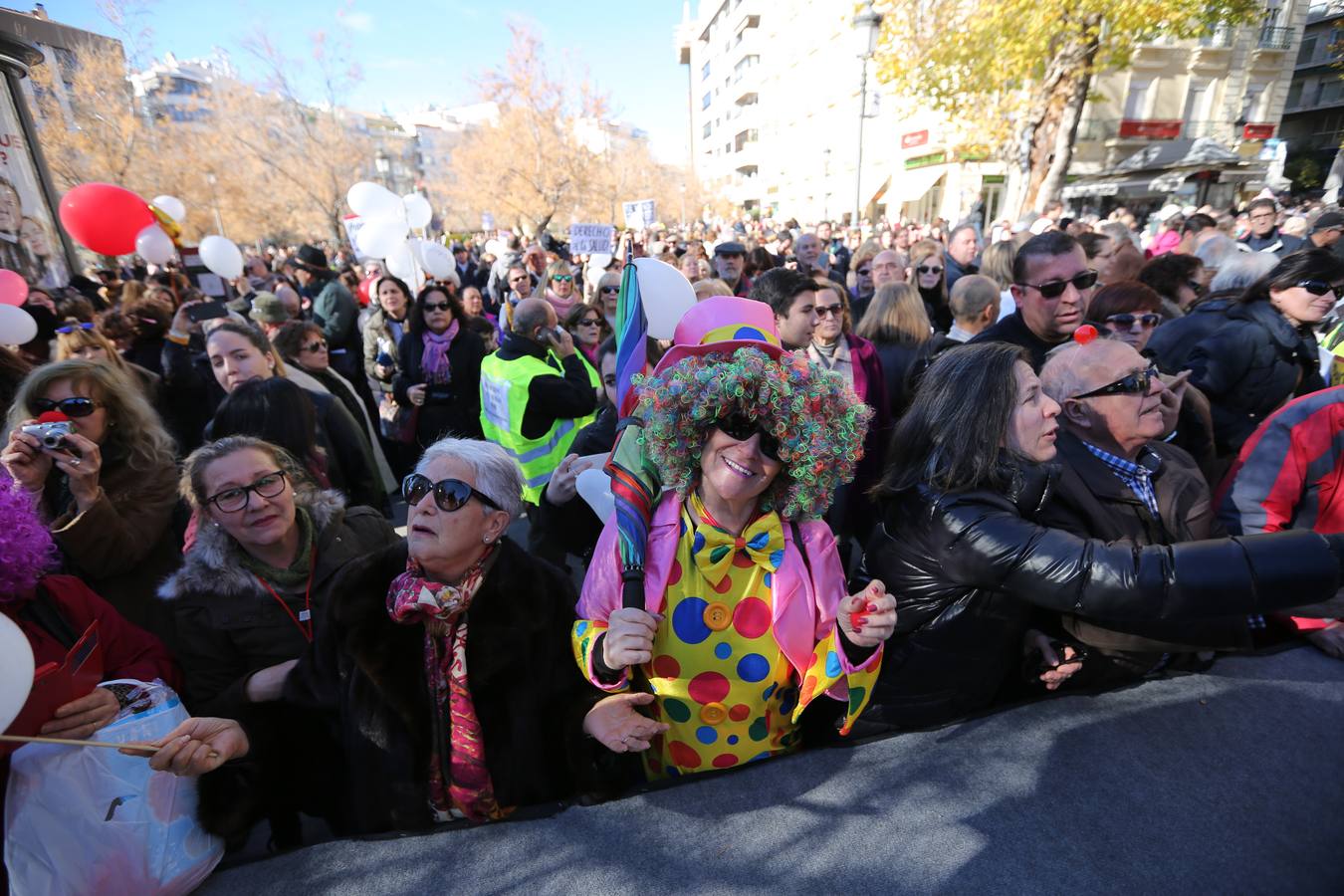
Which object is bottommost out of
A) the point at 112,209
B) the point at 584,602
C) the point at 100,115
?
the point at 584,602

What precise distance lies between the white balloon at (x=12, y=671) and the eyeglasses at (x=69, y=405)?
1.91m

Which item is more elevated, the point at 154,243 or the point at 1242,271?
the point at 154,243

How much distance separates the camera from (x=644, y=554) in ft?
5.71

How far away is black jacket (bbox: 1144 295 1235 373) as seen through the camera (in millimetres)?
3590

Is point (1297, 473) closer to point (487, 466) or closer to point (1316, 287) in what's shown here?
point (1316, 287)

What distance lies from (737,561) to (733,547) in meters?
0.07

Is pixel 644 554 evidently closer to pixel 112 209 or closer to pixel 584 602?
pixel 584 602

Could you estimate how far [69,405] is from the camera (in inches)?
100

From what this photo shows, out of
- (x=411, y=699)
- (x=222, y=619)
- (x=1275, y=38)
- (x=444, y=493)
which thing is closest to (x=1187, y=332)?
(x=444, y=493)

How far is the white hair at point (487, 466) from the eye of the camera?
180cm

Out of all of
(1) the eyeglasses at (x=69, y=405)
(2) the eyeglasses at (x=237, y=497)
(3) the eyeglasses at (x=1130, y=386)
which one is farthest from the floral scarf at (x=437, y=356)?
(3) the eyeglasses at (x=1130, y=386)

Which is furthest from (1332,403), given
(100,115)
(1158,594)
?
(100,115)

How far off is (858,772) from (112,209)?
31.1 ft

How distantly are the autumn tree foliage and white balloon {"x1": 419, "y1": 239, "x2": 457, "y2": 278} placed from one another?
13411 mm
